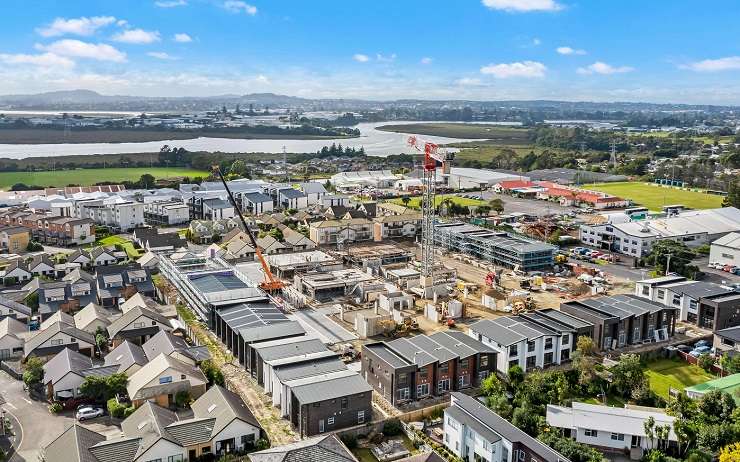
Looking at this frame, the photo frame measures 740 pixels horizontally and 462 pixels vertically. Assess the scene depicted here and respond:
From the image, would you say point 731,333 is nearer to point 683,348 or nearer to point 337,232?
point 683,348

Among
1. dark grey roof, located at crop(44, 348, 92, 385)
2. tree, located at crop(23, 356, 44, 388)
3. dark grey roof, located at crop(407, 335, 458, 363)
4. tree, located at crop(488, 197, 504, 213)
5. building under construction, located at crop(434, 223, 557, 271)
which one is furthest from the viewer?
tree, located at crop(488, 197, 504, 213)

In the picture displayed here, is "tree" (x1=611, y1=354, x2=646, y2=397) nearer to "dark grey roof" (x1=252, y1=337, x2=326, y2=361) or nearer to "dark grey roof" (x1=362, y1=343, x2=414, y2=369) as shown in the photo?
"dark grey roof" (x1=362, y1=343, x2=414, y2=369)

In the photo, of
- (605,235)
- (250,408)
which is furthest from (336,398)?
(605,235)

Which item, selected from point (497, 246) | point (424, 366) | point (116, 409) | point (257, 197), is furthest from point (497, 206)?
point (116, 409)

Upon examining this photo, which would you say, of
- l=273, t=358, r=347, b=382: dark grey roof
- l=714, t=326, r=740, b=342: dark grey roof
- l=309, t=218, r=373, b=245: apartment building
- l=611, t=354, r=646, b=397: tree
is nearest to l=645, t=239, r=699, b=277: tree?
l=714, t=326, r=740, b=342: dark grey roof

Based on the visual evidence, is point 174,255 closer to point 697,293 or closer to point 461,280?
point 461,280
